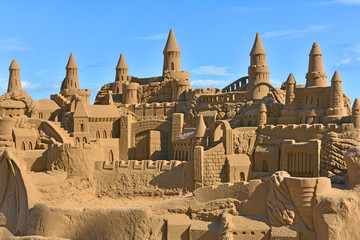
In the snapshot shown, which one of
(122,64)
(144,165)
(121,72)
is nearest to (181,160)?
(144,165)

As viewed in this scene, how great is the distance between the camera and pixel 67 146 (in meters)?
28.7

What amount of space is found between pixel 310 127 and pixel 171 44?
20.1m

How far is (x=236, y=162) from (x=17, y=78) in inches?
1015

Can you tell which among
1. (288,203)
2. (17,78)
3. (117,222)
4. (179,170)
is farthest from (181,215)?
(17,78)

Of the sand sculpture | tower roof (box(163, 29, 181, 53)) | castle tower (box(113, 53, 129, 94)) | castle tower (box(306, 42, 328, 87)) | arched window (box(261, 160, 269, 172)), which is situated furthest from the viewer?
castle tower (box(113, 53, 129, 94))

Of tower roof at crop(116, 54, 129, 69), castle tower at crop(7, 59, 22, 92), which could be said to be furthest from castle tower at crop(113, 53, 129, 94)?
castle tower at crop(7, 59, 22, 92)

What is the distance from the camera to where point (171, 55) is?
1783 inches

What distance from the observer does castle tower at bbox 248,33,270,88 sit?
39.6 m

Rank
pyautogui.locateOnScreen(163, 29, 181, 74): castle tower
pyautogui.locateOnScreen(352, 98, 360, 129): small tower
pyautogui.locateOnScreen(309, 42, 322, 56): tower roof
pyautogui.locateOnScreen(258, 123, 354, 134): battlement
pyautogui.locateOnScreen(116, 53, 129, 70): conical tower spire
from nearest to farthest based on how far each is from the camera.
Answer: pyautogui.locateOnScreen(258, 123, 354, 134): battlement < pyautogui.locateOnScreen(352, 98, 360, 129): small tower < pyautogui.locateOnScreen(309, 42, 322, 56): tower roof < pyautogui.locateOnScreen(163, 29, 181, 74): castle tower < pyautogui.locateOnScreen(116, 53, 129, 70): conical tower spire

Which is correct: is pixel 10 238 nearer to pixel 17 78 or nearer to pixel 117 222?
pixel 117 222

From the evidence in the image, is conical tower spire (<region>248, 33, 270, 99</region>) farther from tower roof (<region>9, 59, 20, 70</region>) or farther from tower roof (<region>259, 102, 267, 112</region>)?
tower roof (<region>9, 59, 20, 70</region>)

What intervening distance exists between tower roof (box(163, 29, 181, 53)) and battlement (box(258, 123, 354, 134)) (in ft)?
56.1

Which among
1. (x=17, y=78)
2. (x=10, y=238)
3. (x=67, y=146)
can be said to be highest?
(x=17, y=78)

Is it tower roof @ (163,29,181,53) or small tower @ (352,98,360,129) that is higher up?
tower roof @ (163,29,181,53)
